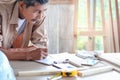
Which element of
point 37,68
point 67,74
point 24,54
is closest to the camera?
point 67,74

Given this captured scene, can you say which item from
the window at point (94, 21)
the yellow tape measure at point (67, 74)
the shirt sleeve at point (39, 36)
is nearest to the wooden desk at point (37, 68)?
the yellow tape measure at point (67, 74)

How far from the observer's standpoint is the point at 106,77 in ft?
4.08

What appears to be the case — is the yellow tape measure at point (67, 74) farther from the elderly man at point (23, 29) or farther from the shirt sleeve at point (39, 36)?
the shirt sleeve at point (39, 36)

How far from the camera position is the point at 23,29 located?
73.9 inches

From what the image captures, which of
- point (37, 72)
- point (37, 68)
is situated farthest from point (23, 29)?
point (37, 72)

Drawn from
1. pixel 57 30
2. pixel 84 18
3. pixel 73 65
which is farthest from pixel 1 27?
Result: pixel 84 18

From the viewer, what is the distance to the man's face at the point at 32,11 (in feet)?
5.20

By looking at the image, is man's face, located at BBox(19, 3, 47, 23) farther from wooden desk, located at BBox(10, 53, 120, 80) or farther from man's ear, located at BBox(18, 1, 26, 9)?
wooden desk, located at BBox(10, 53, 120, 80)

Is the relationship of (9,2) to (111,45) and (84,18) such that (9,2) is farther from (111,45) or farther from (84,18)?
(111,45)

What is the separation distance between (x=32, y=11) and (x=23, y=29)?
0.30m

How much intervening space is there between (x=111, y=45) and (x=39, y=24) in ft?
5.29

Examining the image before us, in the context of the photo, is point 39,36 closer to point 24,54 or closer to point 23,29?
point 23,29

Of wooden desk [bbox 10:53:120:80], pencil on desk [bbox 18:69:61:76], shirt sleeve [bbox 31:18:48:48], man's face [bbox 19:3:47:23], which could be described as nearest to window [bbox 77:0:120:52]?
shirt sleeve [bbox 31:18:48:48]

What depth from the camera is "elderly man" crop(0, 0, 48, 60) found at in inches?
62.6
